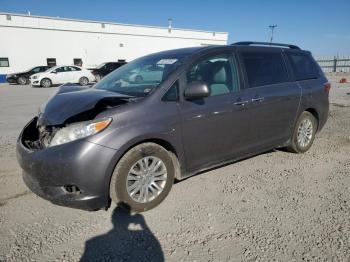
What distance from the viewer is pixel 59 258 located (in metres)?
2.77

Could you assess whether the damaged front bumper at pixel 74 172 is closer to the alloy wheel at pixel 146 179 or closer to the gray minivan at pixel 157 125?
the gray minivan at pixel 157 125

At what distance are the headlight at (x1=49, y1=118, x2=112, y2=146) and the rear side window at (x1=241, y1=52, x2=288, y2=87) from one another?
7.39 ft

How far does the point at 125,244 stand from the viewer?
2.96m

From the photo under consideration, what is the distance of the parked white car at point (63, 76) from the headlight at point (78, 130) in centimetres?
2004

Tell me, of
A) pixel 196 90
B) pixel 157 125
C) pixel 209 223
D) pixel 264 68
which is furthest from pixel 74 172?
pixel 264 68

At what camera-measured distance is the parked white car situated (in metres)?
22.1

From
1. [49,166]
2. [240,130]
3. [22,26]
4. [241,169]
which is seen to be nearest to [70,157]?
[49,166]

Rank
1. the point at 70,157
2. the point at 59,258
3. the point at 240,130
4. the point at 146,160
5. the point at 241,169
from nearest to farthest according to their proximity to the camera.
→ the point at 59,258 → the point at 70,157 → the point at 146,160 → the point at 240,130 → the point at 241,169

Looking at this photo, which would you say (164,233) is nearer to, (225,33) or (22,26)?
Answer: (22,26)

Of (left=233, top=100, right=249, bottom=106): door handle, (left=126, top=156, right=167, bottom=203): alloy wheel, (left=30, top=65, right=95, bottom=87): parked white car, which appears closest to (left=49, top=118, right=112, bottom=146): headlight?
(left=126, top=156, right=167, bottom=203): alloy wheel

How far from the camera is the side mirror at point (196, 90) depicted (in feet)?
12.0

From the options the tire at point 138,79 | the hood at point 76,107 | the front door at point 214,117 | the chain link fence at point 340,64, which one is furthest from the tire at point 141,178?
the chain link fence at point 340,64

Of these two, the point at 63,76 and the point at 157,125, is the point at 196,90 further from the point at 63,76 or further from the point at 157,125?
the point at 63,76

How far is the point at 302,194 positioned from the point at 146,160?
1990mm
